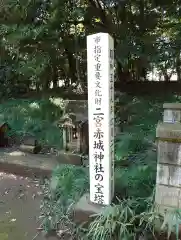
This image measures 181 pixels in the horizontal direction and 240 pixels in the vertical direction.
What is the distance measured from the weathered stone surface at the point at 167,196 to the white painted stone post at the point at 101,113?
495 millimetres

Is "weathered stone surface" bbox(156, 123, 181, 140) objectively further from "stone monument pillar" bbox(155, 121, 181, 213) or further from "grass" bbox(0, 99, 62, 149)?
"grass" bbox(0, 99, 62, 149)

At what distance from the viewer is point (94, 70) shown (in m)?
2.58

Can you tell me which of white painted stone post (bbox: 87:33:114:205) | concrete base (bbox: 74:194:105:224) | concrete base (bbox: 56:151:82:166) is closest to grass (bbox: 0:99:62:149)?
concrete base (bbox: 56:151:82:166)

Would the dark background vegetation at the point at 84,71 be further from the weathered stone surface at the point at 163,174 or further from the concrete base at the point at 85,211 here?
the weathered stone surface at the point at 163,174

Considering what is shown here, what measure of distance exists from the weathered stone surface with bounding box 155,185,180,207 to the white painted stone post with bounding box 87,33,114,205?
1.62 feet

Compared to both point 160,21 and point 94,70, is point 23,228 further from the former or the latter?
point 160,21

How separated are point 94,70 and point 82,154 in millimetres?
2391

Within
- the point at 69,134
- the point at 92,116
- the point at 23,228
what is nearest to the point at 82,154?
the point at 69,134

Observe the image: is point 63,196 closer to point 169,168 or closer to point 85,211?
Result: point 85,211

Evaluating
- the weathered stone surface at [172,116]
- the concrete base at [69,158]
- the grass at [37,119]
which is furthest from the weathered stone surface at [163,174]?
the grass at [37,119]

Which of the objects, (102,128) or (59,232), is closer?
(102,128)

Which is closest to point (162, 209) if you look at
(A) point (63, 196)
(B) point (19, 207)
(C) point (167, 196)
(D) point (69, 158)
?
(C) point (167, 196)

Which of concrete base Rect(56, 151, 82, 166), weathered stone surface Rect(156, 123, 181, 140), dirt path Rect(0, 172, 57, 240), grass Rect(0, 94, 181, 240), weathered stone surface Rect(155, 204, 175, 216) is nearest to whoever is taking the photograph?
weathered stone surface Rect(156, 123, 181, 140)

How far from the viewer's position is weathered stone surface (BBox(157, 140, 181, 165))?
2.31 m
